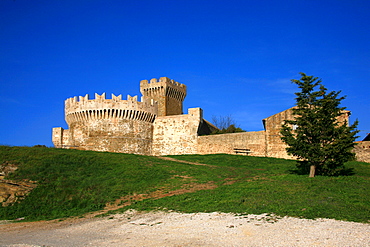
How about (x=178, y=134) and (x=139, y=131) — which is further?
(x=139, y=131)

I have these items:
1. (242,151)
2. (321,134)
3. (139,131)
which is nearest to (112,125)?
A: (139,131)

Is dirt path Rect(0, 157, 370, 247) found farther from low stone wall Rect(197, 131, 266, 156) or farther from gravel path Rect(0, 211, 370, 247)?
low stone wall Rect(197, 131, 266, 156)

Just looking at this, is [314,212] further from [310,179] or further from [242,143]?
[242,143]

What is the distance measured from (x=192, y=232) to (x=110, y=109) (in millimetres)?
30183

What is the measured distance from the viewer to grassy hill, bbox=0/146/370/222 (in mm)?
13719

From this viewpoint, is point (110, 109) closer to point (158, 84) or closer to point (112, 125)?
point (112, 125)

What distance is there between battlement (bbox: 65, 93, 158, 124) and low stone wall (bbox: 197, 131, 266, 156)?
24.7 feet

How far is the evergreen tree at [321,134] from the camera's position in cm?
2006

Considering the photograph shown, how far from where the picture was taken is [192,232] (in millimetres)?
10977

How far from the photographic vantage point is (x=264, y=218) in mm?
11875

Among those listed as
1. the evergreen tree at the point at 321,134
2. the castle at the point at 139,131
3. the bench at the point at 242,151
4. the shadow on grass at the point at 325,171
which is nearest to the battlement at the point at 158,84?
the castle at the point at 139,131

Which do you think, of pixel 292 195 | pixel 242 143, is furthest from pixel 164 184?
pixel 242 143

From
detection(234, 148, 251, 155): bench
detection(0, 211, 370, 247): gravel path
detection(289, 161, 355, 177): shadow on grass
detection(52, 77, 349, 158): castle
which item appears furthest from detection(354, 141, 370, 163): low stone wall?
detection(0, 211, 370, 247): gravel path

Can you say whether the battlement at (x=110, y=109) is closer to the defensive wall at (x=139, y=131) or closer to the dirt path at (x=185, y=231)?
the defensive wall at (x=139, y=131)
